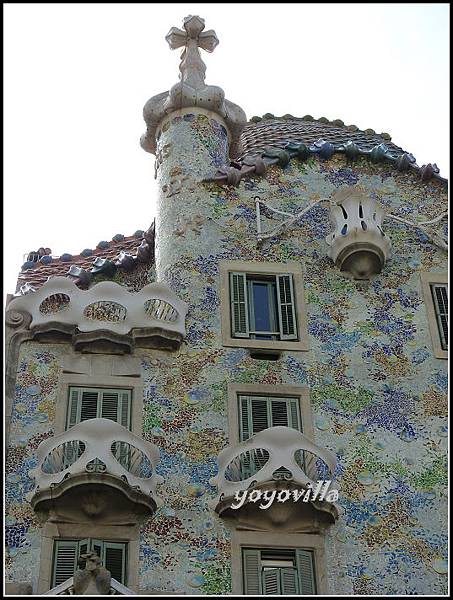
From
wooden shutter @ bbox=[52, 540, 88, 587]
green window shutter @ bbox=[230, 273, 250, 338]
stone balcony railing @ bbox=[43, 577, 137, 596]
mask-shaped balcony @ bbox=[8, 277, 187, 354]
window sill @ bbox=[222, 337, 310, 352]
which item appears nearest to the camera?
stone balcony railing @ bbox=[43, 577, 137, 596]

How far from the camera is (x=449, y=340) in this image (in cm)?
1902

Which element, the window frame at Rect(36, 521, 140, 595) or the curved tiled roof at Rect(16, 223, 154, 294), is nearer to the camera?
the window frame at Rect(36, 521, 140, 595)

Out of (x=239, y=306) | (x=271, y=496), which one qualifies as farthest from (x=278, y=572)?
(x=239, y=306)

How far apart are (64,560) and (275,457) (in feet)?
9.03

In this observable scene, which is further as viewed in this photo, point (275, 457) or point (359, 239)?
point (359, 239)

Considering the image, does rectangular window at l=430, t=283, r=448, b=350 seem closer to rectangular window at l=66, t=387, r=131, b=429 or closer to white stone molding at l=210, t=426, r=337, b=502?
white stone molding at l=210, t=426, r=337, b=502

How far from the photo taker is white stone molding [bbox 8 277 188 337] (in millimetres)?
18438

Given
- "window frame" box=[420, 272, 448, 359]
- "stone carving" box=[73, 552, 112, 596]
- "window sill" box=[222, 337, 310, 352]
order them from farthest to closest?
"window frame" box=[420, 272, 448, 359], "window sill" box=[222, 337, 310, 352], "stone carving" box=[73, 552, 112, 596]

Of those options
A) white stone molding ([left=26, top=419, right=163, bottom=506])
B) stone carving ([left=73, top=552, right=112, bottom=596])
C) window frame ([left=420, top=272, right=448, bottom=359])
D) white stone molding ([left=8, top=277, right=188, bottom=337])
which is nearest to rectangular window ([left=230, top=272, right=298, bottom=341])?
white stone molding ([left=8, top=277, right=188, bottom=337])

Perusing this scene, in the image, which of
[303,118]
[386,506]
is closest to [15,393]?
[386,506]

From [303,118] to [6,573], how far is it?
1225 centimetres

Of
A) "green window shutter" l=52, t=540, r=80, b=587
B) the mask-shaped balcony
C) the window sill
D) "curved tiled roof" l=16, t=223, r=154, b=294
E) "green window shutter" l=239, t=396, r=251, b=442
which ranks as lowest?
"green window shutter" l=52, t=540, r=80, b=587

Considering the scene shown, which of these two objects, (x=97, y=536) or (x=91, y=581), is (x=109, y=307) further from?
(x=91, y=581)

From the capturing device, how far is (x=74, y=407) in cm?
1777
